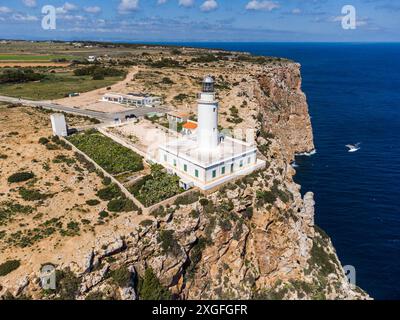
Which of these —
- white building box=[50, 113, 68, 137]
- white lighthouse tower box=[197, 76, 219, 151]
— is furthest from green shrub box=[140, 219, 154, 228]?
white building box=[50, 113, 68, 137]

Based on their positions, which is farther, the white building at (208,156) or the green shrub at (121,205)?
the white building at (208,156)

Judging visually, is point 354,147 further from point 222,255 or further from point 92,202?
point 92,202

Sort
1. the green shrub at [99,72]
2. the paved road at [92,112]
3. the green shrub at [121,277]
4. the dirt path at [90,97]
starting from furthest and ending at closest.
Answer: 1. the green shrub at [99,72]
2. the dirt path at [90,97]
3. the paved road at [92,112]
4. the green shrub at [121,277]

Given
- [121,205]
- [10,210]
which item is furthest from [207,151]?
[10,210]

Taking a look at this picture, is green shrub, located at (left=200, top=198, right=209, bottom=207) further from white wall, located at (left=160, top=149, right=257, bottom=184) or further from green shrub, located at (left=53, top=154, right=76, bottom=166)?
green shrub, located at (left=53, top=154, right=76, bottom=166)

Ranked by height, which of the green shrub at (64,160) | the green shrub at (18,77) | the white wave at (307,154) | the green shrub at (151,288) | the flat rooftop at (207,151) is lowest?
the green shrub at (151,288)

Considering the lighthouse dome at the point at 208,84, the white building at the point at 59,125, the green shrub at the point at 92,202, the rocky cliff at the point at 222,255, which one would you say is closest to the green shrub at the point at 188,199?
the rocky cliff at the point at 222,255

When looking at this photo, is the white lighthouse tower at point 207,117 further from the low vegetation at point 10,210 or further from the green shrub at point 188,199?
the low vegetation at point 10,210
